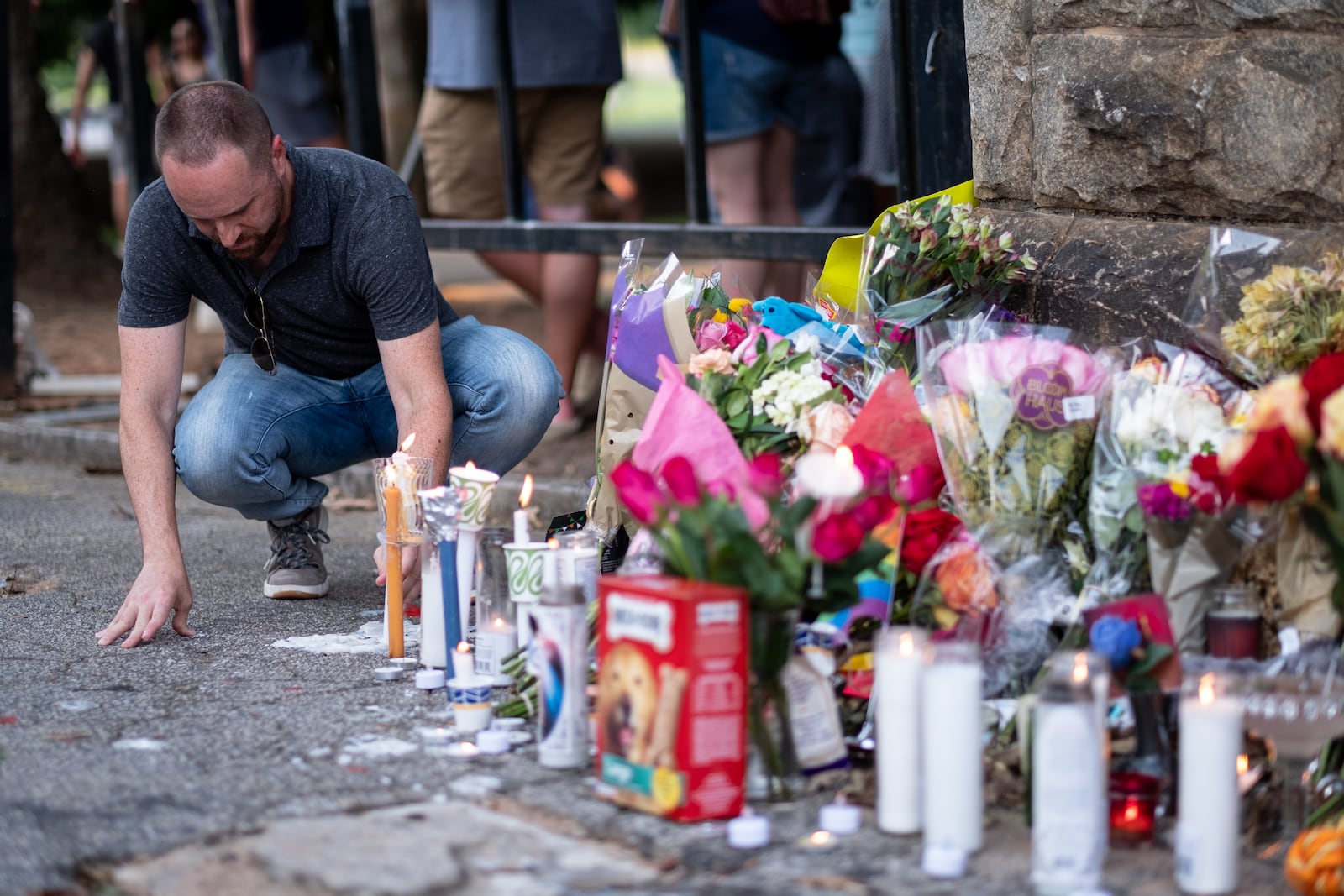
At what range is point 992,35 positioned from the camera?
315 centimetres

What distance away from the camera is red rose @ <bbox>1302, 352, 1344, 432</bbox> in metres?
2.14

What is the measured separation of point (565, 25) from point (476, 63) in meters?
0.32

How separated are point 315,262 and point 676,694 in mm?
1625

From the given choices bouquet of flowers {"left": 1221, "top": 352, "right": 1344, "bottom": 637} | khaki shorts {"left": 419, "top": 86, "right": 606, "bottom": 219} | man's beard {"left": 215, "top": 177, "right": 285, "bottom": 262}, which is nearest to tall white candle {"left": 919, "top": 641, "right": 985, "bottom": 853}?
bouquet of flowers {"left": 1221, "top": 352, "right": 1344, "bottom": 637}

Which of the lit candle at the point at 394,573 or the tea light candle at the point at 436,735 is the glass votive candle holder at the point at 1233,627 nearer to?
the tea light candle at the point at 436,735

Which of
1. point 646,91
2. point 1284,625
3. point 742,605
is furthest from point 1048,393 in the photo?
point 646,91

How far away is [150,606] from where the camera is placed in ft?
10.1

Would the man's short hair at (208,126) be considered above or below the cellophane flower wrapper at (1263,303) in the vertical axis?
above

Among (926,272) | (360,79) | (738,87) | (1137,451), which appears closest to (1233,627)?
(1137,451)

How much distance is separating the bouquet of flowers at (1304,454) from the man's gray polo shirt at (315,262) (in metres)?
1.73

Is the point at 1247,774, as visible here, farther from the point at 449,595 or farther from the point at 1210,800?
the point at 449,595

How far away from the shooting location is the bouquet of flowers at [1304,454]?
201 cm

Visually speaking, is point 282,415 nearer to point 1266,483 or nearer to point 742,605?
point 742,605

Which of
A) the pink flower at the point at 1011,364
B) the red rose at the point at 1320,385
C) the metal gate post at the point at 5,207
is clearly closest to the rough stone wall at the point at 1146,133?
the pink flower at the point at 1011,364
